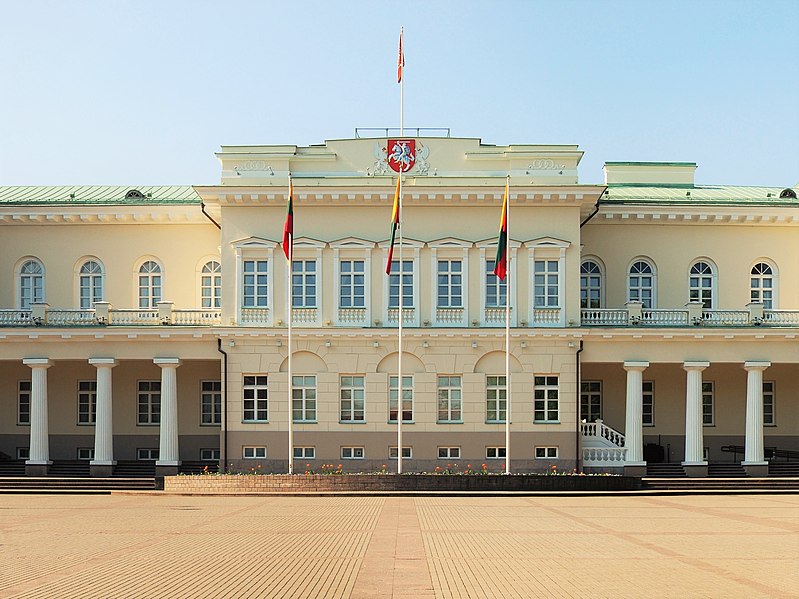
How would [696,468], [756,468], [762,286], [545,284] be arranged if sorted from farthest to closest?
[762,286]
[545,284]
[756,468]
[696,468]

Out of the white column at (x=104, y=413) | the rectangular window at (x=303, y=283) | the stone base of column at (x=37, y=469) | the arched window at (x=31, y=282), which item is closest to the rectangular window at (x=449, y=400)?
the rectangular window at (x=303, y=283)

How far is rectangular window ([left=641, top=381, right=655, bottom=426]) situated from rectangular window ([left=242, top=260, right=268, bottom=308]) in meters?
17.2

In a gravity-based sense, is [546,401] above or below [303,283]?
below

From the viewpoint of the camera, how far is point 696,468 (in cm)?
3912

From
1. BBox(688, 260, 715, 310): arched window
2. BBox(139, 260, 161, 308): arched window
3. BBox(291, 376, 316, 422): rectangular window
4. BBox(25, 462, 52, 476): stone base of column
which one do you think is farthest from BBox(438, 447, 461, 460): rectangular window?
BBox(25, 462, 52, 476): stone base of column

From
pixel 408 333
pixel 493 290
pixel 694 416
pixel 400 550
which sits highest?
pixel 493 290

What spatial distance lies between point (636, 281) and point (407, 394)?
484 inches

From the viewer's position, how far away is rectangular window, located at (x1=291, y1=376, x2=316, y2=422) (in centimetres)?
4000

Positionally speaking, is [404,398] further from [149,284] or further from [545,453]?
[149,284]

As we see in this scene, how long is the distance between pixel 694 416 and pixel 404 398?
1181 centimetres

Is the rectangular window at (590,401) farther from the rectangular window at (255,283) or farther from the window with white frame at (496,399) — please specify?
the rectangular window at (255,283)

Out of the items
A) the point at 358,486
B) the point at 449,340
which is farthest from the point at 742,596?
the point at 449,340

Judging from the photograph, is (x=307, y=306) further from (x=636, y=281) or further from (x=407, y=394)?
(x=636, y=281)

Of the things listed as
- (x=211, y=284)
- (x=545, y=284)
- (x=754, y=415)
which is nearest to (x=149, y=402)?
(x=211, y=284)
